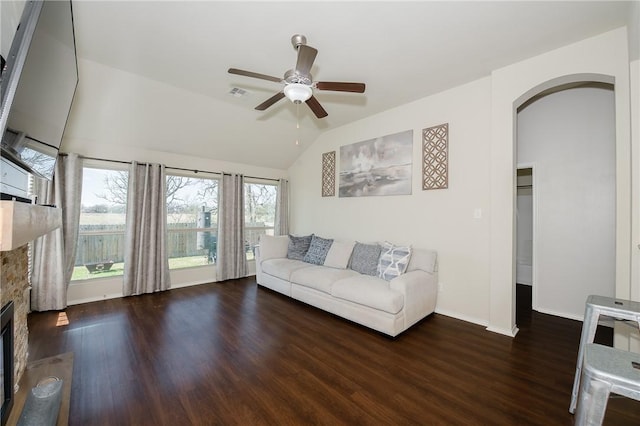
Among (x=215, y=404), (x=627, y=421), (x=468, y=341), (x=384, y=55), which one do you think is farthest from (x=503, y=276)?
(x=215, y=404)

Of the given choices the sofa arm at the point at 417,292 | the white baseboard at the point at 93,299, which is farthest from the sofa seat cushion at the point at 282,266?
the white baseboard at the point at 93,299

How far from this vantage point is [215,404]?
1.71m

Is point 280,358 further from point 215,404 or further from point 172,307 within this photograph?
point 172,307

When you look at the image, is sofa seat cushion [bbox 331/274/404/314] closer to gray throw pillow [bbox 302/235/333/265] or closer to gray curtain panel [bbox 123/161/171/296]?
gray throw pillow [bbox 302/235/333/265]

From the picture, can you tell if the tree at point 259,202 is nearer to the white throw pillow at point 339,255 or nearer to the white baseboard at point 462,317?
the white throw pillow at point 339,255

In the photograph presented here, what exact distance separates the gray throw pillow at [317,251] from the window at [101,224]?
117 inches

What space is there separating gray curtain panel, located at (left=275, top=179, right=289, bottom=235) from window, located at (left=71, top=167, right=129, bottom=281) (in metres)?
2.76

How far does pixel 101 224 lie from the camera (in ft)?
12.6

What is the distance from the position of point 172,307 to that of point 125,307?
2.02 feet

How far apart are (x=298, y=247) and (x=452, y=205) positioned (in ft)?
8.34

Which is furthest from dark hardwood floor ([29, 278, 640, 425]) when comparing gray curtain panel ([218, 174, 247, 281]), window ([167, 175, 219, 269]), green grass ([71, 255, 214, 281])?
gray curtain panel ([218, 174, 247, 281])

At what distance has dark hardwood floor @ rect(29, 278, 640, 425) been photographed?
5.37 feet

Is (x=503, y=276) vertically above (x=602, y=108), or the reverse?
(x=602, y=108)

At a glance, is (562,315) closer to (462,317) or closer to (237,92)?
(462,317)
